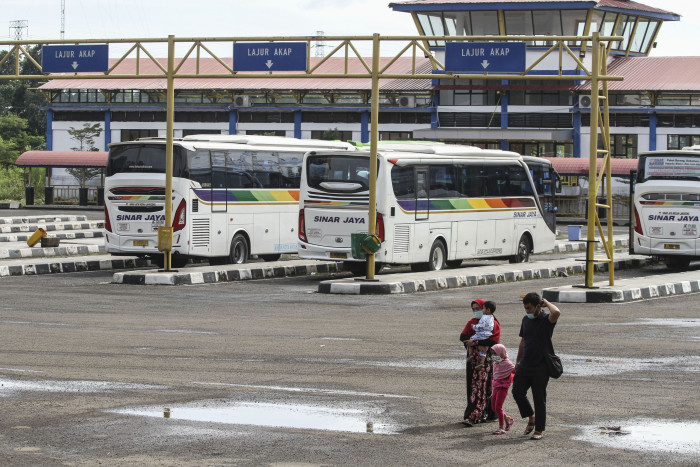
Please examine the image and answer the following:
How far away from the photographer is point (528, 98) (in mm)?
62188

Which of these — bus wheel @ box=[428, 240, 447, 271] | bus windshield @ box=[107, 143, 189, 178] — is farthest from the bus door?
bus windshield @ box=[107, 143, 189, 178]

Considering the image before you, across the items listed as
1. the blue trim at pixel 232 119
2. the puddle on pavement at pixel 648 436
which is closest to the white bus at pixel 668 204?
the puddle on pavement at pixel 648 436

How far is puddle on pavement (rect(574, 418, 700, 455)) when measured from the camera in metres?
8.39

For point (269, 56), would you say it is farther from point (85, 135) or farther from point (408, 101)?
point (85, 135)

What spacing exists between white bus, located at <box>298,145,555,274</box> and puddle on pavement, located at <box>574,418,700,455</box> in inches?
581

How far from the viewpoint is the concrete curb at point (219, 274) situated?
23172mm

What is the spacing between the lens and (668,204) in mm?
27141

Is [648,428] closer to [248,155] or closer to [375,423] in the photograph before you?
[375,423]

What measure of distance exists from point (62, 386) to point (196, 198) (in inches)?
580

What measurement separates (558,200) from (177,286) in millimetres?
36606

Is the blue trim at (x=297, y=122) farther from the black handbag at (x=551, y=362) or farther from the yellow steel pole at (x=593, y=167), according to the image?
the black handbag at (x=551, y=362)

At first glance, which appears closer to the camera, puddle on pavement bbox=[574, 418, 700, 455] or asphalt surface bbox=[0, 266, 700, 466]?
asphalt surface bbox=[0, 266, 700, 466]

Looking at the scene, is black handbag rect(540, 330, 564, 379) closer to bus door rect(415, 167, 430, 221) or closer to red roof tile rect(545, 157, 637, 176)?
bus door rect(415, 167, 430, 221)

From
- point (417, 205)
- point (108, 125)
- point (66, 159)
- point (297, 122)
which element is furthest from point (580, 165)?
point (417, 205)
